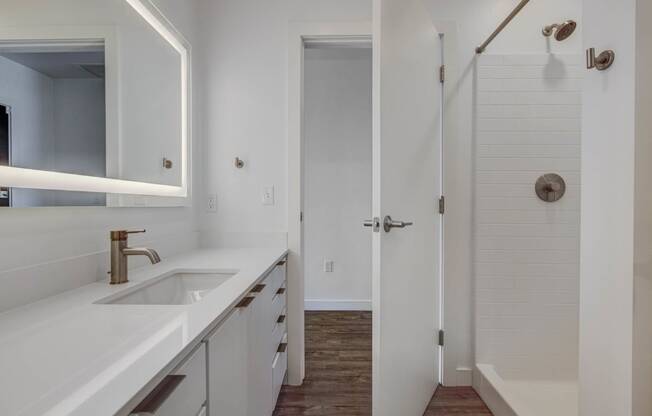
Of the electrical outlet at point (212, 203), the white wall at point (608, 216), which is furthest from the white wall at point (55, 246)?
the white wall at point (608, 216)

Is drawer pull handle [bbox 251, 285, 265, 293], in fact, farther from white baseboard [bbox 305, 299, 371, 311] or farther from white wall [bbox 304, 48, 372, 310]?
white baseboard [bbox 305, 299, 371, 311]

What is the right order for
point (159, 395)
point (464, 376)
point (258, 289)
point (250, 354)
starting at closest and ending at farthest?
point (159, 395), point (250, 354), point (258, 289), point (464, 376)

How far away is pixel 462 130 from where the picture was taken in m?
1.78

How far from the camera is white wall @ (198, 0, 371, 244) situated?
6.19 feet

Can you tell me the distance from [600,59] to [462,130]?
37.7 inches

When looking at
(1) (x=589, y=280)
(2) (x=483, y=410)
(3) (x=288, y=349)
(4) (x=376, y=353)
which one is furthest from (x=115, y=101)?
(2) (x=483, y=410)

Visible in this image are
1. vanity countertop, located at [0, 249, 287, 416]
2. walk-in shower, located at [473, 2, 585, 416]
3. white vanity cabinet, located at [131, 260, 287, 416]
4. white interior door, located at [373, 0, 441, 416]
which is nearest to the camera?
vanity countertop, located at [0, 249, 287, 416]

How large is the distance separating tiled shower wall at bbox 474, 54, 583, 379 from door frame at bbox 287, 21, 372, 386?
0.82 meters

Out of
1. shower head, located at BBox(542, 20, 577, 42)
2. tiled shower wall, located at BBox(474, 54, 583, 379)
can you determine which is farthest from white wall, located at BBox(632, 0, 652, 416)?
shower head, located at BBox(542, 20, 577, 42)

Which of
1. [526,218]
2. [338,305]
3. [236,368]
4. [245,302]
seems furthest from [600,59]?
[338,305]

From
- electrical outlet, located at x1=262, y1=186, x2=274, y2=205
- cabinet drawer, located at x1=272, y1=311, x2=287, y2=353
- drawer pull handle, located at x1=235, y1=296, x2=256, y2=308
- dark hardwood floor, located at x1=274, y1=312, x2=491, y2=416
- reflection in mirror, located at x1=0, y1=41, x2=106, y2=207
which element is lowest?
dark hardwood floor, located at x1=274, y1=312, x2=491, y2=416

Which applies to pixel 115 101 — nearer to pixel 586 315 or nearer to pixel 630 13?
pixel 630 13

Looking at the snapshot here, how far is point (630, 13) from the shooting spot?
757 millimetres

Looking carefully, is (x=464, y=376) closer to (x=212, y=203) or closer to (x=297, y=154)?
(x=297, y=154)
